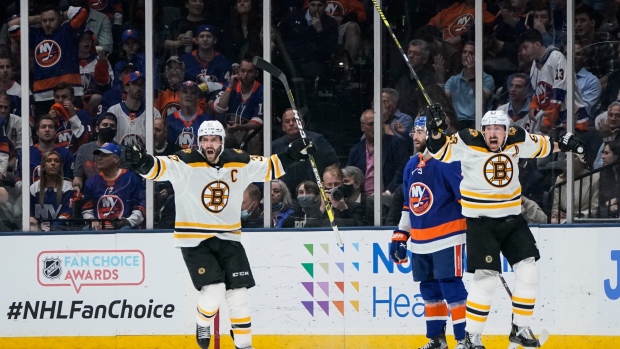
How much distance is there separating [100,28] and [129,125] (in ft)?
2.26

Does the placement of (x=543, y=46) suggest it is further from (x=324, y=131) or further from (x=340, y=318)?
(x=340, y=318)

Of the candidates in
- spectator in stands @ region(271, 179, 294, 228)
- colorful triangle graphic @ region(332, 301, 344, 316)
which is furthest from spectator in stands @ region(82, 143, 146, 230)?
colorful triangle graphic @ region(332, 301, 344, 316)

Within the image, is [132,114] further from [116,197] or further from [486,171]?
[486,171]

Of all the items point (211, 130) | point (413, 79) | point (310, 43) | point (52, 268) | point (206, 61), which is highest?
point (310, 43)

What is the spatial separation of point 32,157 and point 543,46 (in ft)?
11.1

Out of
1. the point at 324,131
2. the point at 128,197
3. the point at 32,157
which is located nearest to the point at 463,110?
the point at 324,131

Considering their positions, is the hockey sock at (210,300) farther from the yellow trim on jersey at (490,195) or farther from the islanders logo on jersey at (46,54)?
the islanders logo on jersey at (46,54)

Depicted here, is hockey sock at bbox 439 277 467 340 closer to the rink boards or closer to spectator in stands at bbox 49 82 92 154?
the rink boards

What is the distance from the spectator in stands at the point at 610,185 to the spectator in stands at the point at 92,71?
3236 mm

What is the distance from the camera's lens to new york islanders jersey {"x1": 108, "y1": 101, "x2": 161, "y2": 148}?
7.87 meters

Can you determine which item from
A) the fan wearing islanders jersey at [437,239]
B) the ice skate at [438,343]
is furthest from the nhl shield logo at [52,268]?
the ice skate at [438,343]

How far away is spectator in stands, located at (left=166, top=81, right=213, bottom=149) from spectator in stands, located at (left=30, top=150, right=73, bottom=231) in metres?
0.77

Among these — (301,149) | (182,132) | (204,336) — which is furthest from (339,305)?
(182,132)

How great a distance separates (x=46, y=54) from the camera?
798cm
